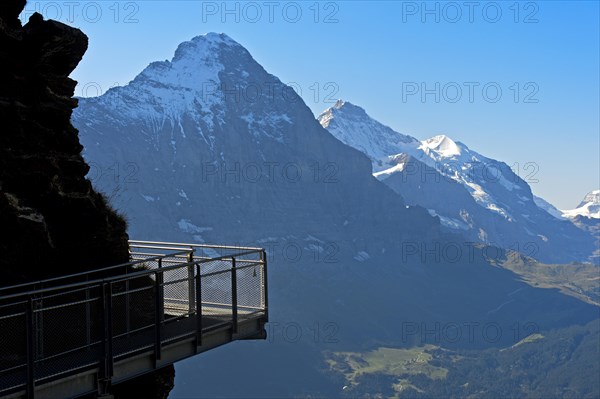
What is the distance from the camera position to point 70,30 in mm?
18375

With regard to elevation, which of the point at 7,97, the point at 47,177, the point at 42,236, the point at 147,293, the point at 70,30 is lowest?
the point at 147,293

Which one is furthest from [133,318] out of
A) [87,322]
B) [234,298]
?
[234,298]

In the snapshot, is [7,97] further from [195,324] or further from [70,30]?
[195,324]

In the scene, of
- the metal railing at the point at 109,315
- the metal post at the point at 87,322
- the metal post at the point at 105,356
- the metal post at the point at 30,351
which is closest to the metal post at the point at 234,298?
the metal railing at the point at 109,315

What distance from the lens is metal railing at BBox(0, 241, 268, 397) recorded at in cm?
1320

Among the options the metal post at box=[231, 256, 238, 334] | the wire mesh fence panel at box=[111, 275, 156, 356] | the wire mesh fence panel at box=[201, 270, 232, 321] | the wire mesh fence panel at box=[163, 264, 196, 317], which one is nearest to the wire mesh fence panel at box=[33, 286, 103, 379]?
the wire mesh fence panel at box=[111, 275, 156, 356]

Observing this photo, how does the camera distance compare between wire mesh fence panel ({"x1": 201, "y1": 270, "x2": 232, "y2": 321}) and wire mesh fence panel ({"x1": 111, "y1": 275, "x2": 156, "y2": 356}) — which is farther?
wire mesh fence panel ({"x1": 201, "y1": 270, "x2": 232, "y2": 321})

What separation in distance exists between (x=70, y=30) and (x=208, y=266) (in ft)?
19.3

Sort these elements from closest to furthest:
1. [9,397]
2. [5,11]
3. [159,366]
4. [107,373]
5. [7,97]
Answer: [9,397] → [107,373] → [159,366] → [7,97] → [5,11]

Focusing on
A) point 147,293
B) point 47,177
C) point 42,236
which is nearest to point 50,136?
point 47,177

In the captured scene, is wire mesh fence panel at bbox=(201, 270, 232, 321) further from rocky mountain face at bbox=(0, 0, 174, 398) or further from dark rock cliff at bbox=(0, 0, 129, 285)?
dark rock cliff at bbox=(0, 0, 129, 285)

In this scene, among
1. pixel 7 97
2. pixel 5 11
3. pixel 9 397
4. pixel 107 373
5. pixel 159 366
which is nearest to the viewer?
pixel 9 397

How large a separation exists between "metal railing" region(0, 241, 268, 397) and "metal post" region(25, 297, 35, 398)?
0.01m

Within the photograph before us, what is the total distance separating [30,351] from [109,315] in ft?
5.57
